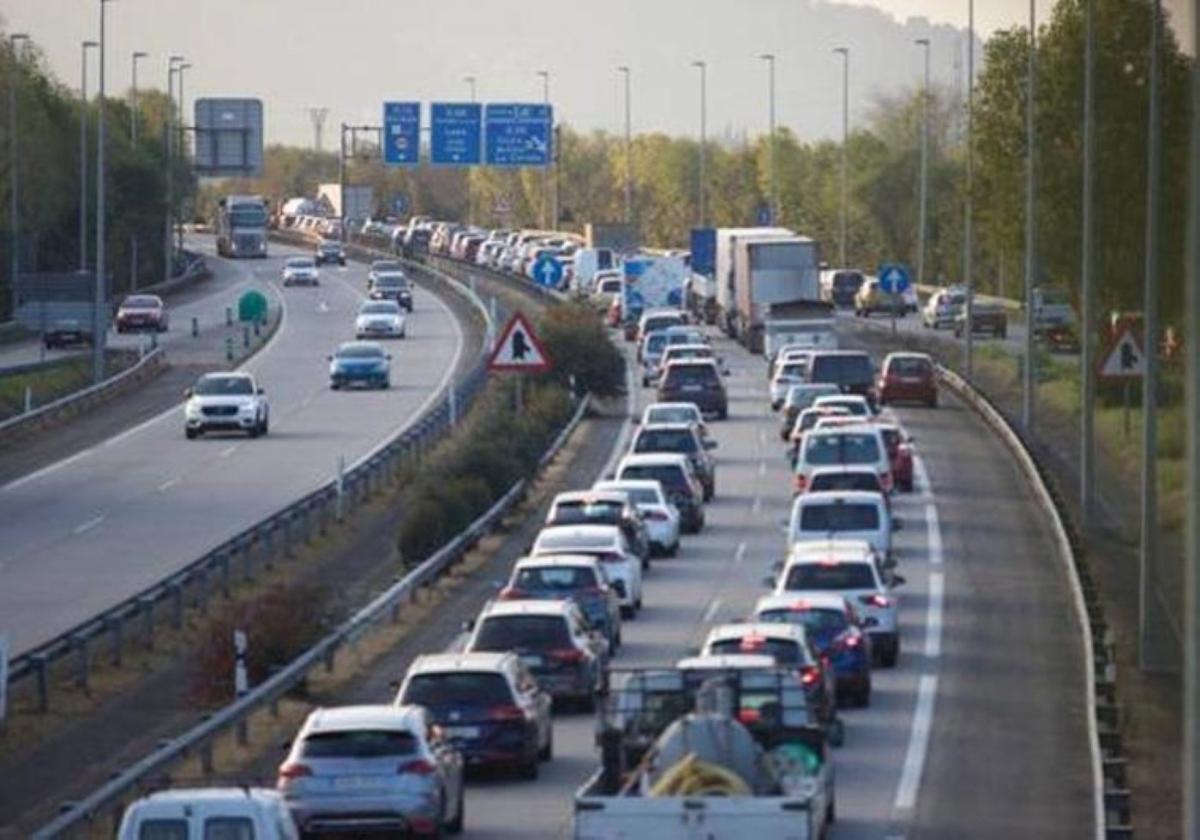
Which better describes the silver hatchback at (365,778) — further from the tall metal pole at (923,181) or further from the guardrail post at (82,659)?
the tall metal pole at (923,181)

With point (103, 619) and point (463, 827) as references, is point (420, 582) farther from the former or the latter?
point (463, 827)

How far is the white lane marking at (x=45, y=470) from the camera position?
64.2 meters

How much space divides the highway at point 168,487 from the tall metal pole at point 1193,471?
28.9m

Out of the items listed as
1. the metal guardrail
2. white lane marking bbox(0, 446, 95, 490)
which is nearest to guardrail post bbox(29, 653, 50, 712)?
the metal guardrail

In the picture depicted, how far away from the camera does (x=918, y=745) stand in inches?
1351

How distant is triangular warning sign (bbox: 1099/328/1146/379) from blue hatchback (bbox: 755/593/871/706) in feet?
29.3

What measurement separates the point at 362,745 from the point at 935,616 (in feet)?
61.2

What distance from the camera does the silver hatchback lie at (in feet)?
90.5

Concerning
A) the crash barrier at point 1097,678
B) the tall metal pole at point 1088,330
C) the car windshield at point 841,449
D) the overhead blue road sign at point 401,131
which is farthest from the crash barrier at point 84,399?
the overhead blue road sign at point 401,131

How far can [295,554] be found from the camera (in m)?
51.6

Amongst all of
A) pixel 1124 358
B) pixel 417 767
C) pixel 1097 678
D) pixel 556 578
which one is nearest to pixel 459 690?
pixel 417 767

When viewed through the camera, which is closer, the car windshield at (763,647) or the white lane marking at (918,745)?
the white lane marking at (918,745)

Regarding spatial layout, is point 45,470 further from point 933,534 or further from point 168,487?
point 933,534

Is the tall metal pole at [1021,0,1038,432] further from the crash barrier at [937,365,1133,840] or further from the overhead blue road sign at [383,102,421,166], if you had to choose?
the overhead blue road sign at [383,102,421,166]
